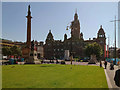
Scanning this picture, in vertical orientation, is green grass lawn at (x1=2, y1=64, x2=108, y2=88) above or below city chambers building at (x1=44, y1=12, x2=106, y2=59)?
below

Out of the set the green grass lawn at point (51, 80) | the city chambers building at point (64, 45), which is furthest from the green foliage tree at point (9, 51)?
the green grass lawn at point (51, 80)

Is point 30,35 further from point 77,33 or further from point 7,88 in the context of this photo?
point 77,33

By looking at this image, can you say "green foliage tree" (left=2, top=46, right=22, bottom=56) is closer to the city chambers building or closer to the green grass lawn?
the city chambers building

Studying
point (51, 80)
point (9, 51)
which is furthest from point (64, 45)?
point (51, 80)

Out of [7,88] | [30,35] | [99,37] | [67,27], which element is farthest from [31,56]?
[99,37]

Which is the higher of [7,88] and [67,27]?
[67,27]

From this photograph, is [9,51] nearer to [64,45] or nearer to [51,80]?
[64,45]

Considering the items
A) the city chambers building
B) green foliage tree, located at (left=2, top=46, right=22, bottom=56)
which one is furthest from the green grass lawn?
the city chambers building

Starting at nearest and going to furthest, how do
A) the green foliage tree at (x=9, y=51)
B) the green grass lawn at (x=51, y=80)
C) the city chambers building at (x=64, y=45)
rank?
the green grass lawn at (x=51, y=80)
the green foliage tree at (x=9, y=51)
the city chambers building at (x=64, y=45)

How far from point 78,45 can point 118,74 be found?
91205mm

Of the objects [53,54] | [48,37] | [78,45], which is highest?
[48,37]

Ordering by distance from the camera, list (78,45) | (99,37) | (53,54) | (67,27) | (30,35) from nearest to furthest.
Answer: (67,27) → (30,35) → (99,37) → (78,45) → (53,54)

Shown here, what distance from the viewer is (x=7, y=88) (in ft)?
29.3

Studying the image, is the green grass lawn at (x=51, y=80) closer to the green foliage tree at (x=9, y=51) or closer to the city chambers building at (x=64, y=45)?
the green foliage tree at (x=9, y=51)
